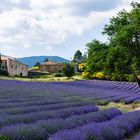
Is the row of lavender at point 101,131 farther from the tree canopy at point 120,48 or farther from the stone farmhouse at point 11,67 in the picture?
the stone farmhouse at point 11,67

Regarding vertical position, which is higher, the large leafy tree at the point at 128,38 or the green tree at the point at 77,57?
the green tree at the point at 77,57

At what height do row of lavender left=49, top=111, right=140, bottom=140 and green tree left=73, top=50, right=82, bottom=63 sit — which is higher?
green tree left=73, top=50, right=82, bottom=63

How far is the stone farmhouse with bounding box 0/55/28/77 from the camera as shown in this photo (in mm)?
101919

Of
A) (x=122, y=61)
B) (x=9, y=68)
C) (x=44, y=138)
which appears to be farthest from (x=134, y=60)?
(x=9, y=68)

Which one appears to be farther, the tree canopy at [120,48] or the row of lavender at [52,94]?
the tree canopy at [120,48]

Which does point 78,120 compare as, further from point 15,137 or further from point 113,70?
point 113,70

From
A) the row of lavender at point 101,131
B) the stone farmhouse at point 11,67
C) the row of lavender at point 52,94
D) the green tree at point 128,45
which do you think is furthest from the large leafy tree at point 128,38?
the stone farmhouse at point 11,67

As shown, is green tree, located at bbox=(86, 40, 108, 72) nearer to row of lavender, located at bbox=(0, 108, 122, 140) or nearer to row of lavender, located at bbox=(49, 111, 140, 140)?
row of lavender, located at bbox=(49, 111, 140, 140)

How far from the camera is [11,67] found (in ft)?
355

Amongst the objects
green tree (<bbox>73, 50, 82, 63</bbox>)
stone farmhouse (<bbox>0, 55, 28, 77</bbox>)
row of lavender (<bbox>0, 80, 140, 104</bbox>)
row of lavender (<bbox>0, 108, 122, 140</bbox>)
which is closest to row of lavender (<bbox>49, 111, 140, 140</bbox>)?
row of lavender (<bbox>0, 108, 122, 140</bbox>)

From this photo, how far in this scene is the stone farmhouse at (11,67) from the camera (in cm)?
10192

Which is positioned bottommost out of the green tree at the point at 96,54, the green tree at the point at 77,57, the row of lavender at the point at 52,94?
the row of lavender at the point at 52,94

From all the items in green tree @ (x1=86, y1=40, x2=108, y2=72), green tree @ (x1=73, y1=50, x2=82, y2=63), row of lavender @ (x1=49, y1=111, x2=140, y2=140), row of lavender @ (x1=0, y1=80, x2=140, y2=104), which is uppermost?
green tree @ (x1=73, y1=50, x2=82, y2=63)

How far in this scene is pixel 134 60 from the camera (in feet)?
132
